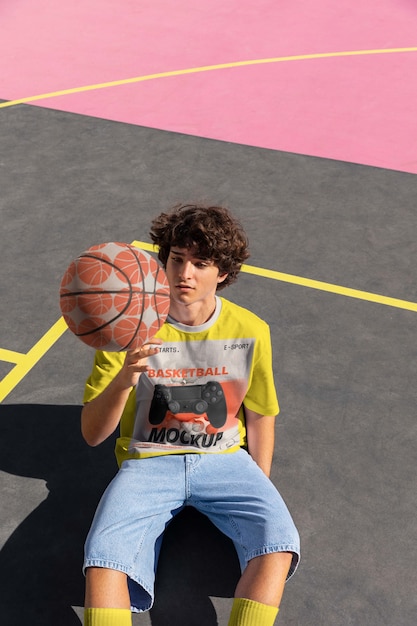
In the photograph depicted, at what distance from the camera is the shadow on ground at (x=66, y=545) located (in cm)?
491

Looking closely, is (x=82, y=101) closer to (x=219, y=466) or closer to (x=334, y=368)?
(x=334, y=368)

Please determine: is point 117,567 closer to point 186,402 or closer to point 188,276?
point 186,402

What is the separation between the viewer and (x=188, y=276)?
489 cm

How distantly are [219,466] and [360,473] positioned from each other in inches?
50.4

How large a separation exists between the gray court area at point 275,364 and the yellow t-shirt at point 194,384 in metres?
0.66

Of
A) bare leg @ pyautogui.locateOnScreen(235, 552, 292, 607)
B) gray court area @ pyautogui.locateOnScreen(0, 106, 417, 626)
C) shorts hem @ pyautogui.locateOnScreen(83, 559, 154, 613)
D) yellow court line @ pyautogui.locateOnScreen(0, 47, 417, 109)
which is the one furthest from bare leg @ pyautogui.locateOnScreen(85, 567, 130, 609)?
yellow court line @ pyautogui.locateOnScreen(0, 47, 417, 109)

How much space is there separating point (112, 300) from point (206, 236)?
2.16 feet

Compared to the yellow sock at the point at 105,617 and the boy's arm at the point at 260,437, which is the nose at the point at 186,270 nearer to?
the boy's arm at the point at 260,437

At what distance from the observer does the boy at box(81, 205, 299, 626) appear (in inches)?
183

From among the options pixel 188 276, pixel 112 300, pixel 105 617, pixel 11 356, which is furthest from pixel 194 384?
pixel 11 356

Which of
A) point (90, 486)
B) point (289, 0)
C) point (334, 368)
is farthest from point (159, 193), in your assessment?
point (289, 0)

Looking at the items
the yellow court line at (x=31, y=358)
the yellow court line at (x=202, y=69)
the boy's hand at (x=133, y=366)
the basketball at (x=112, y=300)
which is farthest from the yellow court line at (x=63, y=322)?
the yellow court line at (x=202, y=69)

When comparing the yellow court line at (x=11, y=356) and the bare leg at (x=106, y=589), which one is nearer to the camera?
the bare leg at (x=106, y=589)

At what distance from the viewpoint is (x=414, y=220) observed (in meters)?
8.63
